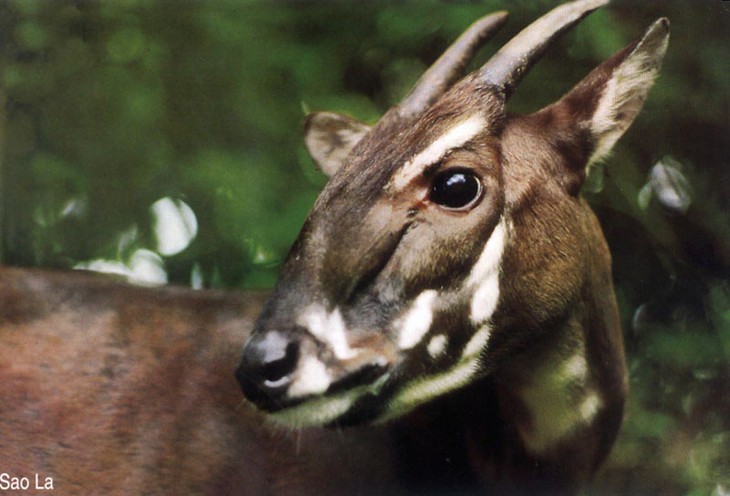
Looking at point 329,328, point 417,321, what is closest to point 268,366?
point 329,328

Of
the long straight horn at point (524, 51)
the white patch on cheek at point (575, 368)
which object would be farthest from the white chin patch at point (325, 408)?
the long straight horn at point (524, 51)

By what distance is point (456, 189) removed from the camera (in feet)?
7.82

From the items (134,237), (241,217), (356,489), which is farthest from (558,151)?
(134,237)

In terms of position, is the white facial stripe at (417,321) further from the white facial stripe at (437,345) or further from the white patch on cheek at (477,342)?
the white patch on cheek at (477,342)

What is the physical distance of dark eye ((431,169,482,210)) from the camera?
2.38 meters

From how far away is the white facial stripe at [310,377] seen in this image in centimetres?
219

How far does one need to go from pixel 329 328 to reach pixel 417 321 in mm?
233

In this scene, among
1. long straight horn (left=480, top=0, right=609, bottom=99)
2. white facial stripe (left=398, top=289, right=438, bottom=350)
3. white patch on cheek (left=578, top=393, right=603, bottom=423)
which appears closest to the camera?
Answer: white facial stripe (left=398, top=289, right=438, bottom=350)

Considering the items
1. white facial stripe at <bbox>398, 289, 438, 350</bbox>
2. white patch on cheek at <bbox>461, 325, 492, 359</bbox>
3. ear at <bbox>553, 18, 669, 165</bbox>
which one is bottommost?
white patch on cheek at <bbox>461, 325, 492, 359</bbox>

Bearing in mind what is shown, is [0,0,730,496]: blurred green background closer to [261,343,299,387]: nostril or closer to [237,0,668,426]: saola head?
[237,0,668,426]: saola head

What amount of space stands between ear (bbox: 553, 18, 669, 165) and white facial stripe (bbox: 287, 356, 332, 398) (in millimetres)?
1011

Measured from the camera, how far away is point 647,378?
3246 mm

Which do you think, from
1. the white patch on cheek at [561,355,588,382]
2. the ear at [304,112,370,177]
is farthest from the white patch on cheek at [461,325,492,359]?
the ear at [304,112,370,177]

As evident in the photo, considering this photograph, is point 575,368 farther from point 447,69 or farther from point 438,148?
point 447,69
